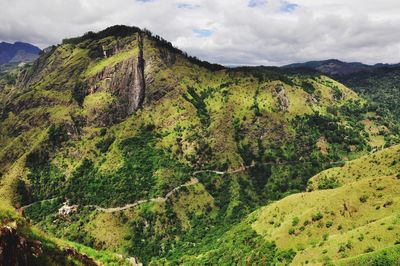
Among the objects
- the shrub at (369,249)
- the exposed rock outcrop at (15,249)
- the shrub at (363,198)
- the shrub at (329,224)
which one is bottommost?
the shrub at (329,224)

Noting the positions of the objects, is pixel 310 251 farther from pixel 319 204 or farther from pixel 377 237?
pixel 319 204

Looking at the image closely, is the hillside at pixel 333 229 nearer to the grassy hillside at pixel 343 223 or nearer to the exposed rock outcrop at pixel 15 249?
the grassy hillside at pixel 343 223

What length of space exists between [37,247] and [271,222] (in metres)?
101

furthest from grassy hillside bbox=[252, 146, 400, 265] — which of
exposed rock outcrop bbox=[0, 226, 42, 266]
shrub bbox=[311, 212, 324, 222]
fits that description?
exposed rock outcrop bbox=[0, 226, 42, 266]

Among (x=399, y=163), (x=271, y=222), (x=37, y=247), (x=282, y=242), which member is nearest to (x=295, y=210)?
A: (x=271, y=222)

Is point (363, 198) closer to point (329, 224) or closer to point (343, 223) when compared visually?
point (343, 223)

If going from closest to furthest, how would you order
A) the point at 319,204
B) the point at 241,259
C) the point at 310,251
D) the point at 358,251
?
1. the point at 358,251
2. the point at 310,251
3. the point at 319,204
4. the point at 241,259

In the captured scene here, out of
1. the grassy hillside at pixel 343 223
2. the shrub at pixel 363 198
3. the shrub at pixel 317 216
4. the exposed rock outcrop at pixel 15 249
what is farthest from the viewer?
the shrub at pixel 317 216

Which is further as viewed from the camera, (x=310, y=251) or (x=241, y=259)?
(x=241, y=259)

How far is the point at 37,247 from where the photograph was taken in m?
28.9

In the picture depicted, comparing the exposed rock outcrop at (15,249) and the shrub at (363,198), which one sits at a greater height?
the exposed rock outcrop at (15,249)

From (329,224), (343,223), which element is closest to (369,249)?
Answer: (343,223)

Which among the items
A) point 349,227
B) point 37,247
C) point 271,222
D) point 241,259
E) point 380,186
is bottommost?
point 241,259

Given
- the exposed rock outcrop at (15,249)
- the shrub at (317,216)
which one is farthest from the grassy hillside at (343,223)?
the exposed rock outcrop at (15,249)
